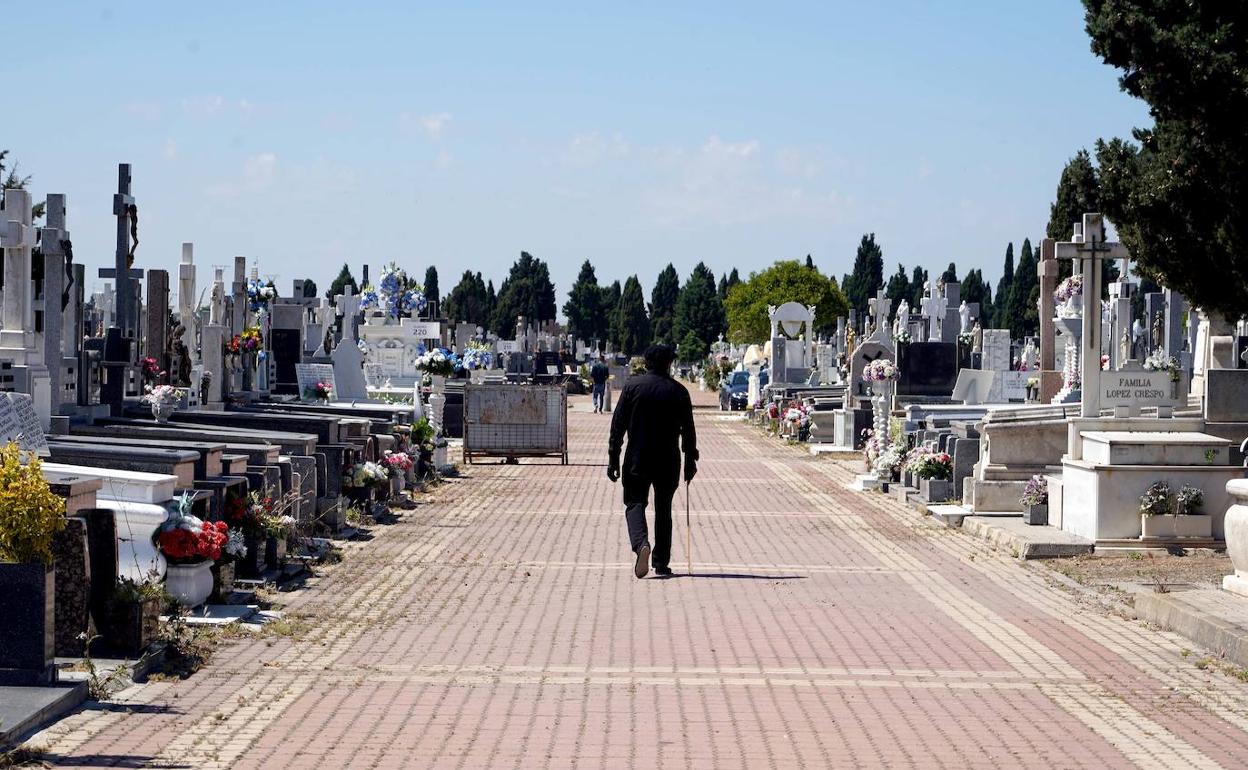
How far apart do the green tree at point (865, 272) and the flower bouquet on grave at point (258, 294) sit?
87482 millimetres

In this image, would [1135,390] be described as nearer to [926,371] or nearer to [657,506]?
[657,506]

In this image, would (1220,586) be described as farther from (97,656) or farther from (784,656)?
(97,656)

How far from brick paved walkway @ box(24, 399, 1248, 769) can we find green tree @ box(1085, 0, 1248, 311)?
498 centimetres

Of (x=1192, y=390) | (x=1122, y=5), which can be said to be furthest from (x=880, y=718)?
(x=1192, y=390)

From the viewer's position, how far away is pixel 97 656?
832 centimetres

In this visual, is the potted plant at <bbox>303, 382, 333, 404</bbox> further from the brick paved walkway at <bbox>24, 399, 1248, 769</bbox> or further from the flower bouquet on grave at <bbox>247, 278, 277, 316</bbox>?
the brick paved walkway at <bbox>24, 399, 1248, 769</bbox>

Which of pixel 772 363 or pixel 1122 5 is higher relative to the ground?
pixel 1122 5

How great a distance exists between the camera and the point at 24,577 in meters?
7.34

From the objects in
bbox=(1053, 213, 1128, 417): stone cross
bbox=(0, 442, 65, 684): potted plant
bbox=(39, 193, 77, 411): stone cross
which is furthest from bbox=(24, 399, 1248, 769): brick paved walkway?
bbox=(39, 193, 77, 411): stone cross

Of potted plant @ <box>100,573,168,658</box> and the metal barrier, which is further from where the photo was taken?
the metal barrier

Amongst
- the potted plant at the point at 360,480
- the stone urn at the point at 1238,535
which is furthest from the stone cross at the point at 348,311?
the stone urn at the point at 1238,535

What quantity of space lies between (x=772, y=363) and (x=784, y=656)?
40.2m

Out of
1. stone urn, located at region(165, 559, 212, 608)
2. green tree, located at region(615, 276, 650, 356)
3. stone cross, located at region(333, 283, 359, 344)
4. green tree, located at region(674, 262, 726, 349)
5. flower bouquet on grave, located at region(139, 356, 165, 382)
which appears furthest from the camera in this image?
green tree, located at region(615, 276, 650, 356)

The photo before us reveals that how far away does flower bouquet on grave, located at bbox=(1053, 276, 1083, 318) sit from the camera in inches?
1080
